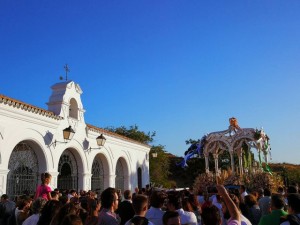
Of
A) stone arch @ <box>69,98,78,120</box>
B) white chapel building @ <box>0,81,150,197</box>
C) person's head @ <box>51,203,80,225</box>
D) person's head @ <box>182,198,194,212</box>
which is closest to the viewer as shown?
person's head @ <box>51,203,80,225</box>

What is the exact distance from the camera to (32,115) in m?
11.9

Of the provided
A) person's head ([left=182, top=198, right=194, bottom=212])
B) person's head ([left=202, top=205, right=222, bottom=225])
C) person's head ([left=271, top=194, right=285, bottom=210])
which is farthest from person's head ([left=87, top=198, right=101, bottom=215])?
person's head ([left=271, top=194, right=285, bottom=210])

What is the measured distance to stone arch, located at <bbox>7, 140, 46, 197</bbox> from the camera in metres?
11.9

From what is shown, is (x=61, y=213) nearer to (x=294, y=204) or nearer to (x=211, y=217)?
(x=211, y=217)

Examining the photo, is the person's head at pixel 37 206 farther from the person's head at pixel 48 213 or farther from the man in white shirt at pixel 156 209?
the man in white shirt at pixel 156 209

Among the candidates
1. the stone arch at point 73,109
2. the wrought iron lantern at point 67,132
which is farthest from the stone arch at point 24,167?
the stone arch at point 73,109

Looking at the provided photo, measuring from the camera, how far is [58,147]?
13180 mm

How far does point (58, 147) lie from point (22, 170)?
168 cm

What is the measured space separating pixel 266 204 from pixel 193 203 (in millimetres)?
1722

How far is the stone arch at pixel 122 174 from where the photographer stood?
1945cm

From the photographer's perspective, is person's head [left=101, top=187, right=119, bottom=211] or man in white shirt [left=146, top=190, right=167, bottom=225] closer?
person's head [left=101, top=187, right=119, bottom=211]

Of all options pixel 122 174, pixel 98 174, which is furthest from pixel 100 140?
pixel 122 174

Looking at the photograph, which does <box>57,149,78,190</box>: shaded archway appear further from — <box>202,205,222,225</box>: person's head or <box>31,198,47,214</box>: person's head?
<box>202,205,222,225</box>: person's head

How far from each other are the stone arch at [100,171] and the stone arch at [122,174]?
1.94 meters
